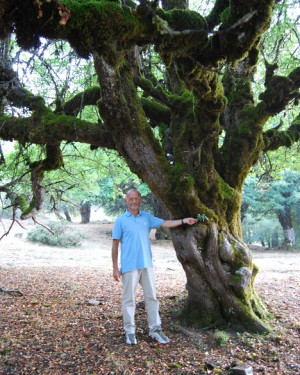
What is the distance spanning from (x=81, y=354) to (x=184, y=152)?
10.2ft

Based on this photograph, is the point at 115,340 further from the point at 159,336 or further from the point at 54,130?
the point at 54,130

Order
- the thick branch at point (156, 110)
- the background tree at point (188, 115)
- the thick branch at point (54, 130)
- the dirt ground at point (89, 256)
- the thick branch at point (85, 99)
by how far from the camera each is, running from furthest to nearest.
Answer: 1. the dirt ground at point (89, 256)
2. the thick branch at point (85, 99)
3. the thick branch at point (156, 110)
4. the thick branch at point (54, 130)
5. the background tree at point (188, 115)

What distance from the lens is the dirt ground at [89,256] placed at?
12938 millimetres

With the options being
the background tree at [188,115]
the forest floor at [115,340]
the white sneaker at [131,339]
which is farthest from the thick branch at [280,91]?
the white sneaker at [131,339]

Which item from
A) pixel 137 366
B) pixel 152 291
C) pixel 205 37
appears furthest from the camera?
pixel 152 291

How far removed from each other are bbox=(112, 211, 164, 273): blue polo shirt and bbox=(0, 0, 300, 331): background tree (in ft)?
1.98

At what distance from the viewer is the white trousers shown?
13.7 ft

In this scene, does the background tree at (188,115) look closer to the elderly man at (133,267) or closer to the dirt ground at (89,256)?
the elderly man at (133,267)

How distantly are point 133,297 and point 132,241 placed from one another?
0.73 meters

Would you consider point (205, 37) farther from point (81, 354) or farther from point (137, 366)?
point (81, 354)

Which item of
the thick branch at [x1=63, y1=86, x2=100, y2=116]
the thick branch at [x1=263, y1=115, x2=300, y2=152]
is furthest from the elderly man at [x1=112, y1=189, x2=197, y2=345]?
the thick branch at [x1=263, y1=115, x2=300, y2=152]

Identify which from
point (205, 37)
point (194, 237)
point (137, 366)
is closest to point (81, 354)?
point (137, 366)

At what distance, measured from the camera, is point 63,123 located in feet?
16.8

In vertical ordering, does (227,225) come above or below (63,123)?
below
